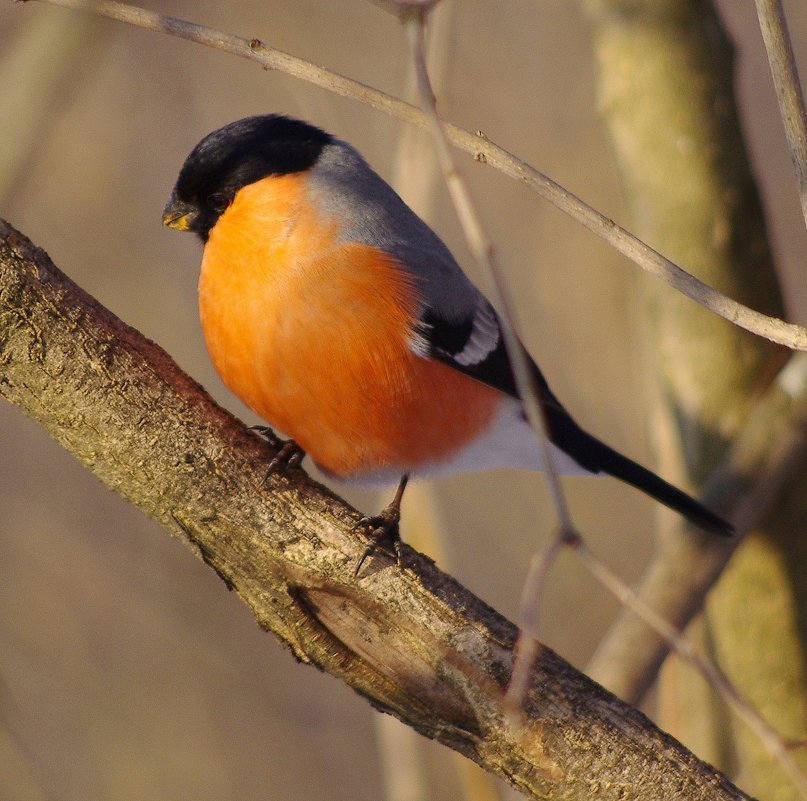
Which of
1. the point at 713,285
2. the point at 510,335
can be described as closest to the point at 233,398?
the point at 713,285

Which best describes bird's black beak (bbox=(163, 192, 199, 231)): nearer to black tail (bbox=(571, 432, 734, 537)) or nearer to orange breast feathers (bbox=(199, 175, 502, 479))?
orange breast feathers (bbox=(199, 175, 502, 479))

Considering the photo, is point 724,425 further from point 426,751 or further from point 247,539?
point 426,751

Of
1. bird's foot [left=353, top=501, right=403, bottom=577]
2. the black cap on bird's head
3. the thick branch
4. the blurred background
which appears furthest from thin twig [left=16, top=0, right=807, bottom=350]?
the blurred background

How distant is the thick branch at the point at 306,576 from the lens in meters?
2.02

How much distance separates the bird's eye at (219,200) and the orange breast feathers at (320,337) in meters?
0.03

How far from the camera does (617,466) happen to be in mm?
3170

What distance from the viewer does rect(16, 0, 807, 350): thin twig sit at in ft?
5.44

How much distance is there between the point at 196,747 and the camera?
A: 4770 millimetres

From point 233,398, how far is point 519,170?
138 inches

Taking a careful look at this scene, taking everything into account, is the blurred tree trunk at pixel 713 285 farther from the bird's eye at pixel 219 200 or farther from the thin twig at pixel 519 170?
the thin twig at pixel 519 170

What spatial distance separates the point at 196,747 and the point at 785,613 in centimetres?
283

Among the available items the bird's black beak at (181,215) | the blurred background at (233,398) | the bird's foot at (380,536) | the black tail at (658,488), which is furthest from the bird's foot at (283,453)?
the blurred background at (233,398)

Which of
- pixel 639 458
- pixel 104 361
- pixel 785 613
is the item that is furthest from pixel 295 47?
pixel 785 613

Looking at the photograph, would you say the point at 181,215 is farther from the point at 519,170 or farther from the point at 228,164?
the point at 519,170
